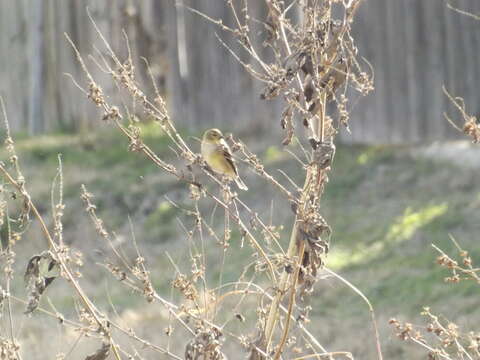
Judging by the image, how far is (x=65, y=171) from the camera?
14.3 m

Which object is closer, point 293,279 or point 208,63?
point 293,279

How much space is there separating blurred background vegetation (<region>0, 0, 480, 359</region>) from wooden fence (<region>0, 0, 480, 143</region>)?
19 mm

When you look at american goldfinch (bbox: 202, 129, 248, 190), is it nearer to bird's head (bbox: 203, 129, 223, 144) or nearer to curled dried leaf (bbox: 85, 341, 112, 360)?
bird's head (bbox: 203, 129, 223, 144)

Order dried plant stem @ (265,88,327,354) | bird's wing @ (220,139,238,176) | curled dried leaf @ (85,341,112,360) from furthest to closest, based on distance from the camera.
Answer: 1. bird's wing @ (220,139,238,176)
2. curled dried leaf @ (85,341,112,360)
3. dried plant stem @ (265,88,327,354)

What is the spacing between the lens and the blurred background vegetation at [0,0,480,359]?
909cm

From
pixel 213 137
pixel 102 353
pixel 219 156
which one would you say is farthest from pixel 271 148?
pixel 102 353

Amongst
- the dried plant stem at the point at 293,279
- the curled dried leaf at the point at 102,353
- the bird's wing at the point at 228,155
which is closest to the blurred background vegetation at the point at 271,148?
the bird's wing at the point at 228,155

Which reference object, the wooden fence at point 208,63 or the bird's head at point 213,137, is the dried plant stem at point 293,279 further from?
the wooden fence at point 208,63

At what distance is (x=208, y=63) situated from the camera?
15312mm

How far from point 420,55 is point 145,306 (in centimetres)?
492

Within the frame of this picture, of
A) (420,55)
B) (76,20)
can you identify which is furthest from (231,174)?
(76,20)

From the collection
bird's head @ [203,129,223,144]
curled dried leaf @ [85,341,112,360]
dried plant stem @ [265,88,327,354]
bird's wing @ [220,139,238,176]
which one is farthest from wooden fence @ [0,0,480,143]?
curled dried leaf @ [85,341,112,360]

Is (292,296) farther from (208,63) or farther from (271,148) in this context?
(208,63)

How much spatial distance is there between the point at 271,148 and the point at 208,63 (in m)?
2.04
